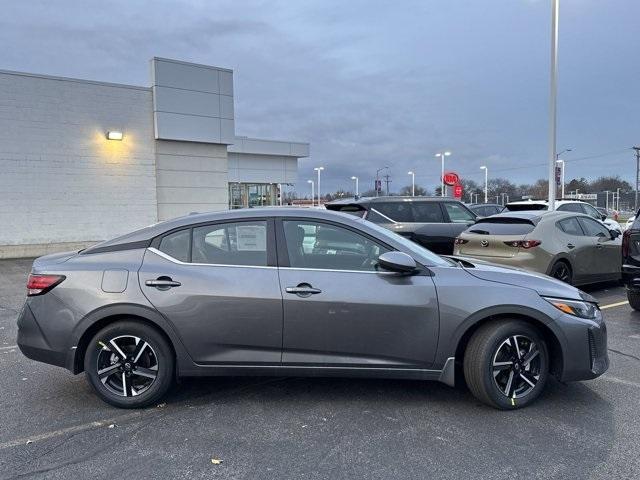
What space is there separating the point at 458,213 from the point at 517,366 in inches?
300

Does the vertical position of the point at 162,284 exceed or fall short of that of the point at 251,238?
it falls short

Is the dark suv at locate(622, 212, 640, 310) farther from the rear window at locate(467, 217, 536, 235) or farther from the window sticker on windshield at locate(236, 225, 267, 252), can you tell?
→ the window sticker on windshield at locate(236, 225, 267, 252)

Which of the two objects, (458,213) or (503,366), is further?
(458,213)

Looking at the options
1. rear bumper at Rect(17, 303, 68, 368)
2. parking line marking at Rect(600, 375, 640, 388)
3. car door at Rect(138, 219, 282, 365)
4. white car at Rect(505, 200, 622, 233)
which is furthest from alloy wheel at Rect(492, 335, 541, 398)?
Result: white car at Rect(505, 200, 622, 233)

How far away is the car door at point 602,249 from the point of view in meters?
8.96

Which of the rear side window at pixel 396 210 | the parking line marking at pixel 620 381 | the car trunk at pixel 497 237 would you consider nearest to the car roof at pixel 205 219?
the parking line marking at pixel 620 381

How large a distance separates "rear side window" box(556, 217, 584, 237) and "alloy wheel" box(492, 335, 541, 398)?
17.0 ft

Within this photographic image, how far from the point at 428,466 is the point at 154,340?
224cm

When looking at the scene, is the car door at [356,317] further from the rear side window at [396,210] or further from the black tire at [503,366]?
the rear side window at [396,210]

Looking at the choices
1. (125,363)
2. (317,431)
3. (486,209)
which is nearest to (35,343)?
(125,363)

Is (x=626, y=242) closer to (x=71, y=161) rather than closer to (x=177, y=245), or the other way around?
(x=177, y=245)

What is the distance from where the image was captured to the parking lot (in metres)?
3.23

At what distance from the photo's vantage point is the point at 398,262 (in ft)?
13.0

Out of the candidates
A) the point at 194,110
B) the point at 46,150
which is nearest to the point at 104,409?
the point at 46,150
